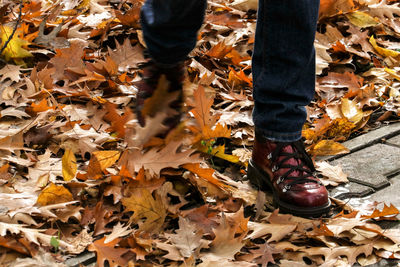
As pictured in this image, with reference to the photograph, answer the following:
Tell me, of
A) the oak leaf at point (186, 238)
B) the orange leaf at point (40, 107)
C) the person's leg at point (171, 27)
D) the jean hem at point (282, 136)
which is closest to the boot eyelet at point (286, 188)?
the jean hem at point (282, 136)

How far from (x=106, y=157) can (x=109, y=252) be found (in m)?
0.46

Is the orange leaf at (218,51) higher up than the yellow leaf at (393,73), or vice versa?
the orange leaf at (218,51)

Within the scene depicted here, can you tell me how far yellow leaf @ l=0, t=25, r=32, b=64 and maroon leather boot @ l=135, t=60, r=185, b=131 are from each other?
119 cm

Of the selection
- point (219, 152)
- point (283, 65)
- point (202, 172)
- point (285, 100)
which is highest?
point (283, 65)

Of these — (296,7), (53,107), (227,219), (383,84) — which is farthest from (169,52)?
(383,84)

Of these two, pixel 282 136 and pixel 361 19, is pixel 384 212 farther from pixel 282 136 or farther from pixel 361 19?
pixel 361 19

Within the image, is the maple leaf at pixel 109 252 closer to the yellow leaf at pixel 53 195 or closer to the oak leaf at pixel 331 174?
the yellow leaf at pixel 53 195

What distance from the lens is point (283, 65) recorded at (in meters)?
1.81

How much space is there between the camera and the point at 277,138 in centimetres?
193

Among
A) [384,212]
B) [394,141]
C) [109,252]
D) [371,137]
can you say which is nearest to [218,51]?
[371,137]

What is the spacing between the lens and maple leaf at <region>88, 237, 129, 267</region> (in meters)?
1.49

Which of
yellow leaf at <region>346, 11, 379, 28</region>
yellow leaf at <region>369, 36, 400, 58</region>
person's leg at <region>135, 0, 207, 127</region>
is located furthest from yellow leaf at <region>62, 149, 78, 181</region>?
yellow leaf at <region>346, 11, 379, 28</region>

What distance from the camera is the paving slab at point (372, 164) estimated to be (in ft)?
6.74

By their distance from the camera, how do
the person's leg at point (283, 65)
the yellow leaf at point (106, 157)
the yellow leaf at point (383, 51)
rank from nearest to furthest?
the person's leg at point (283, 65)
the yellow leaf at point (106, 157)
the yellow leaf at point (383, 51)
